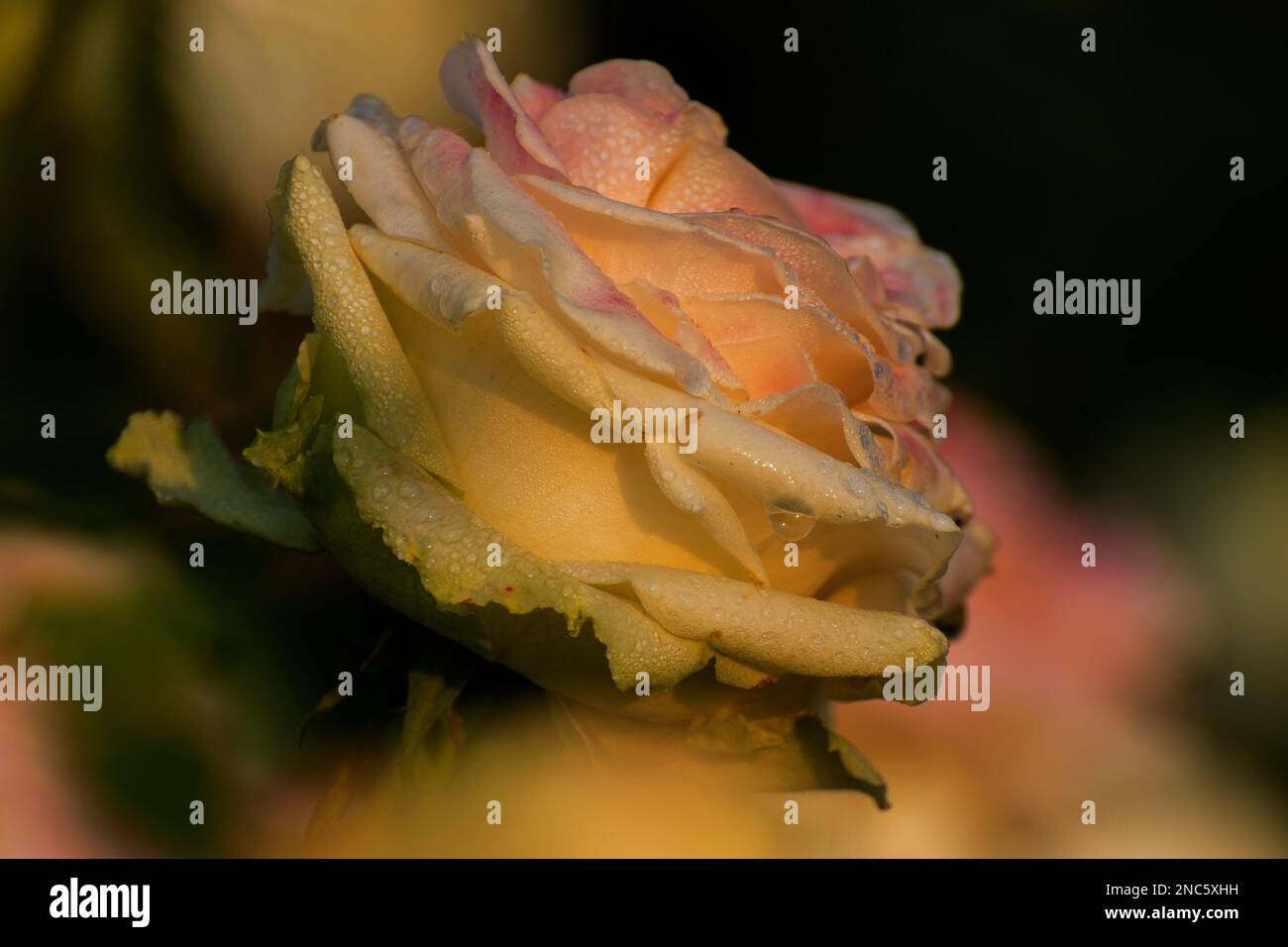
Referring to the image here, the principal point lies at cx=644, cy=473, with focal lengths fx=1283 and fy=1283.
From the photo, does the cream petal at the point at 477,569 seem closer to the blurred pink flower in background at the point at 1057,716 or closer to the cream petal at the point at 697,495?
the cream petal at the point at 697,495

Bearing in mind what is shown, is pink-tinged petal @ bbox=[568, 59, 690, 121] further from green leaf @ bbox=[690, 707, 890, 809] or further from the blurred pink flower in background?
the blurred pink flower in background

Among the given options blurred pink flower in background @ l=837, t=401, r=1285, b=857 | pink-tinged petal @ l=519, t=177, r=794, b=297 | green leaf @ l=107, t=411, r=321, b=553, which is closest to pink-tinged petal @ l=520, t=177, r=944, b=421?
pink-tinged petal @ l=519, t=177, r=794, b=297

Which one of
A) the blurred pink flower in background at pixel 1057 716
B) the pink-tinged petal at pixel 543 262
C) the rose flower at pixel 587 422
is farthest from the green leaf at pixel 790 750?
the blurred pink flower in background at pixel 1057 716

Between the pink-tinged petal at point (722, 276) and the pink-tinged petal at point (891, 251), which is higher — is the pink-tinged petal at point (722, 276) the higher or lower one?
the lower one

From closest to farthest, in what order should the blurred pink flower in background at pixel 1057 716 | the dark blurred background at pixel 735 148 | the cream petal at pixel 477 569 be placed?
the cream petal at pixel 477 569 → the dark blurred background at pixel 735 148 → the blurred pink flower in background at pixel 1057 716

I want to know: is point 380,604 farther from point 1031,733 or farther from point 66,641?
point 1031,733

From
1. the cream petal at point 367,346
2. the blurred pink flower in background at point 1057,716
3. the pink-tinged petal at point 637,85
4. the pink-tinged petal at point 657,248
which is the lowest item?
the blurred pink flower in background at point 1057,716

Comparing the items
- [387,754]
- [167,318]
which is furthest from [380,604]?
[167,318]
